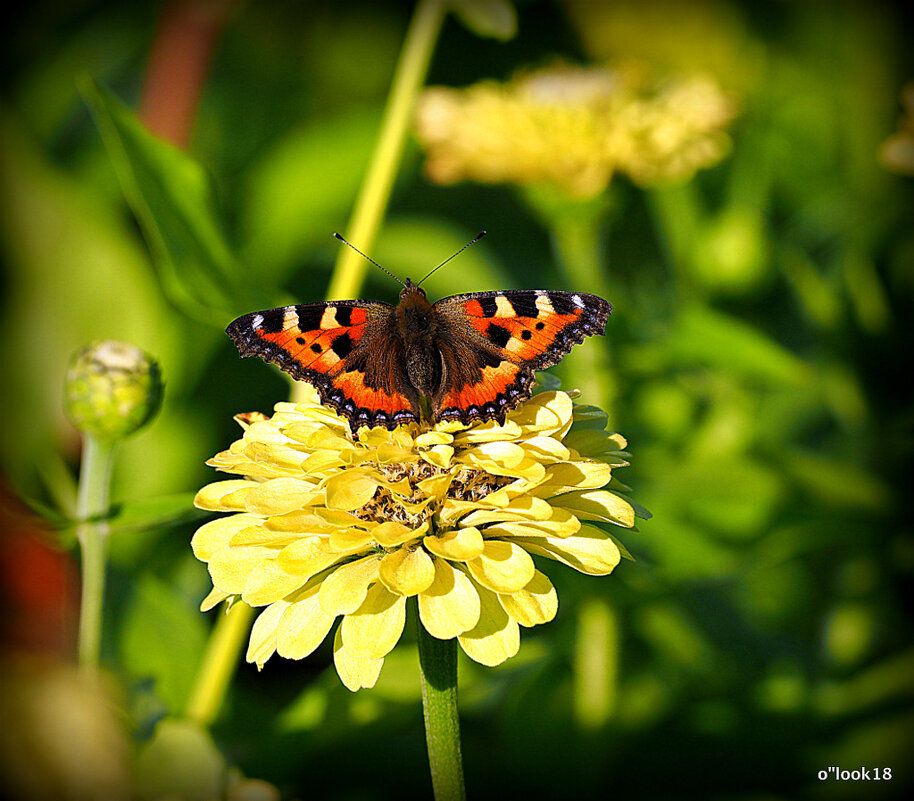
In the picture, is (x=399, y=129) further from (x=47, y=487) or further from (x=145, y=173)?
(x=47, y=487)

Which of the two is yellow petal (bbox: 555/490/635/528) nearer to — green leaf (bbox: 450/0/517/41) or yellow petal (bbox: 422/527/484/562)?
yellow petal (bbox: 422/527/484/562)

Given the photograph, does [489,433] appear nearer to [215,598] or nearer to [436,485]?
[436,485]

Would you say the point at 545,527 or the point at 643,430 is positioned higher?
→ the point at 643,430

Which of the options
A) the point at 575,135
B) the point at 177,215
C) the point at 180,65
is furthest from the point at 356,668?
the point at 180,65

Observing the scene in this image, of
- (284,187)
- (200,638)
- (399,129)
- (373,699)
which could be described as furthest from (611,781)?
(284,187)

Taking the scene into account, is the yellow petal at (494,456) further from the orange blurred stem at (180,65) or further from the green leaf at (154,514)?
the orange blurred stem at (180,65)

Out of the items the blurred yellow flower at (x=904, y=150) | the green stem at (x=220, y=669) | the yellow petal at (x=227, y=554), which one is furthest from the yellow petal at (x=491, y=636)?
the blurred yellow flower at (x=904, y=150)
